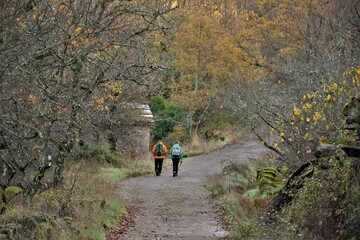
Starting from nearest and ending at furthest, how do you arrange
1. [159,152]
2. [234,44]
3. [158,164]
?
[159,152], [158,164], [234,44]

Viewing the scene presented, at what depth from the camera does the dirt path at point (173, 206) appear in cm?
1305

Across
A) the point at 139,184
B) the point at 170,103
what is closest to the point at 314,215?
the point at 139,184

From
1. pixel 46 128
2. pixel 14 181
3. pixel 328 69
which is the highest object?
pixel 328 69

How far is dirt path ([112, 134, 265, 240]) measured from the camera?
1305 centimetres

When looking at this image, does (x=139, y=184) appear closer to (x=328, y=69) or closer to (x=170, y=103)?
(x=328, y=69)

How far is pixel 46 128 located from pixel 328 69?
8.79 m

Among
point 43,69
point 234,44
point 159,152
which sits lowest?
point 159,152

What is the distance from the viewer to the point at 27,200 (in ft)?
35.2

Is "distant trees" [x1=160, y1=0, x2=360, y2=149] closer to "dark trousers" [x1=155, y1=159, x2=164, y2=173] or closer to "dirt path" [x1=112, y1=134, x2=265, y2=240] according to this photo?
"dark trousers" [x1=155, y1=159, x2=164, y2=173]

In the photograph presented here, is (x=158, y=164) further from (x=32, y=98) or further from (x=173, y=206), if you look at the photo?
(x=32, y=98)

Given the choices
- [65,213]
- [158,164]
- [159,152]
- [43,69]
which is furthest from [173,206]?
[158,164]

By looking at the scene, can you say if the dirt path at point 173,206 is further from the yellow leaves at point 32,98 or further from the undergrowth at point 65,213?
the yellow leaves at point 32,98

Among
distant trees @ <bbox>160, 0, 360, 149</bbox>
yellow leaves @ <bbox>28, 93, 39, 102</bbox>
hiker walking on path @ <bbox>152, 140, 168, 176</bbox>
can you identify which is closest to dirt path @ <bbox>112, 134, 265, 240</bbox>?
hiker walking on path @ <bbox>152, 140, 168, 176</bbox>

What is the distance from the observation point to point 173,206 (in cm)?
1666
